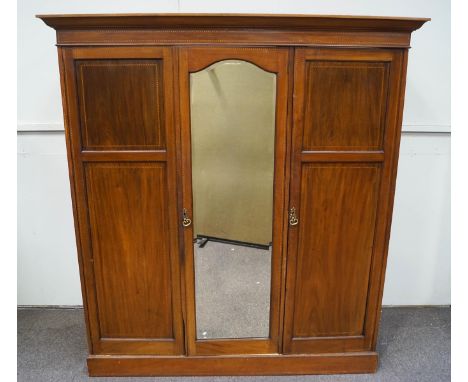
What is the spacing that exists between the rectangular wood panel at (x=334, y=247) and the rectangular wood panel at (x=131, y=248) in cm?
60

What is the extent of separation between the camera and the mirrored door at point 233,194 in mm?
1375

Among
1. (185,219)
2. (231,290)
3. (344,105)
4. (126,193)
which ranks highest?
(344,105)

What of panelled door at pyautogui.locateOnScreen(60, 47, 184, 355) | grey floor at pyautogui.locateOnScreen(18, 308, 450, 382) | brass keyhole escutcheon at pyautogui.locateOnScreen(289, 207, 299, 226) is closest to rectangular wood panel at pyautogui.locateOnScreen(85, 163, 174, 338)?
panelled door at pyautogui.locateOnScreen(60, 47, 184, 355)

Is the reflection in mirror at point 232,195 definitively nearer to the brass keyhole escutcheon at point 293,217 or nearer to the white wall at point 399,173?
the brass keyhole escutcheon at point 293,217

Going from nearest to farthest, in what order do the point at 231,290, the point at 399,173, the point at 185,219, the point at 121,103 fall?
the point at 121,103, the point at 185,219, the point at 231,290, the point at 399,173

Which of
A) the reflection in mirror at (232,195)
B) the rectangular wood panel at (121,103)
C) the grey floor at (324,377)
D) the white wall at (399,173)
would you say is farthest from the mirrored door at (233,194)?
the white wall at (399,173)

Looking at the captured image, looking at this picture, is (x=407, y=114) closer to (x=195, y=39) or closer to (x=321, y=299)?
(x=321, y=299)

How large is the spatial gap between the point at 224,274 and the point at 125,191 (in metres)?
0.56

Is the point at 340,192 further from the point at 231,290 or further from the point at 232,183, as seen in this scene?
the point at 231,290

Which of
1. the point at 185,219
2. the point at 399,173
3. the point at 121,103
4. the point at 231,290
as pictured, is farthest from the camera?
the point at 399,173

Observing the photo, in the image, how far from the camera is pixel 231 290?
1.59 meters

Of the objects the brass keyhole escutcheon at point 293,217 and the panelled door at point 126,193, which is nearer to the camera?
the panelled door at point 126,193

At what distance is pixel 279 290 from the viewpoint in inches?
62.4

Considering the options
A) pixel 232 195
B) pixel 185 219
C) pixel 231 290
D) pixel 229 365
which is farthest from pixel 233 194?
pixel 229 365
